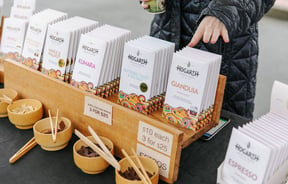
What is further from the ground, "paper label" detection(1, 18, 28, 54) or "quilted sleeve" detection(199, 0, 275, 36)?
"quilted sleeve" detection(199, 0, 275, 36)

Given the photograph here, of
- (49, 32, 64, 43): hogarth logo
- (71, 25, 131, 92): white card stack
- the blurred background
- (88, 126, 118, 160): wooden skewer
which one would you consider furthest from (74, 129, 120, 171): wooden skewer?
the blurred background

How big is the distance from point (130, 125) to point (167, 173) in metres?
0.23

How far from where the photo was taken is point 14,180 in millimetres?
1241

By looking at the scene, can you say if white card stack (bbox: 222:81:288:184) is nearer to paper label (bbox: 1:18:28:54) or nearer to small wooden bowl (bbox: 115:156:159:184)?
small wooden bowl (bbox: 115:156:159:184)

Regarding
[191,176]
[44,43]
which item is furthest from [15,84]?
[191,176]

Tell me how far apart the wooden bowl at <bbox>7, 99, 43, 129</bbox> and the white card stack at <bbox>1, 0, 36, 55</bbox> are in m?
0.31

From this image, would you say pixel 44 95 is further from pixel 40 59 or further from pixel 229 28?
pixel 229 28

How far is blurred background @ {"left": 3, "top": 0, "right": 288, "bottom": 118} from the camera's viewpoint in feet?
14.9

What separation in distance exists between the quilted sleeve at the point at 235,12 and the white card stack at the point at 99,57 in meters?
0.37

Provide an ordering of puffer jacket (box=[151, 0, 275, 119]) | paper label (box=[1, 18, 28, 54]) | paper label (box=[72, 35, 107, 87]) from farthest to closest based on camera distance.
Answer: puffer jacket (box=[151, 0, 275, 119]), paper label (box=[1, 18, 28, 54]), paper label (box=[72, 35, 107, 87])

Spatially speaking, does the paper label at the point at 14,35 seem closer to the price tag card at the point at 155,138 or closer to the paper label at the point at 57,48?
the paper label at the point at 57,48

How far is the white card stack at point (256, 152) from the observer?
985mm

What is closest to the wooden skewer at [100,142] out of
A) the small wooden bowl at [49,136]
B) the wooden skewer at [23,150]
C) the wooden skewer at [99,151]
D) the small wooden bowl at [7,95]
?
the wooden skewer at [99,151]

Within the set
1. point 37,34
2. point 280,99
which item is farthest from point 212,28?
point 37,34
